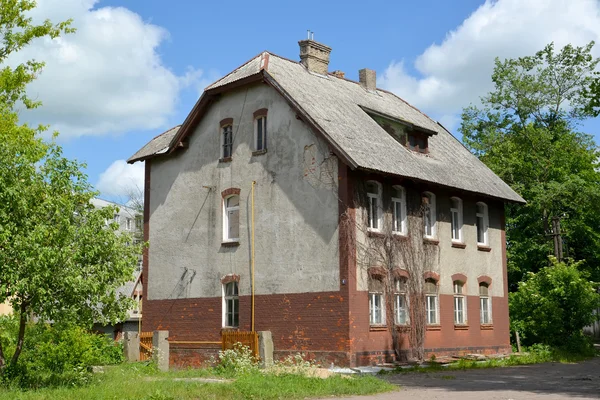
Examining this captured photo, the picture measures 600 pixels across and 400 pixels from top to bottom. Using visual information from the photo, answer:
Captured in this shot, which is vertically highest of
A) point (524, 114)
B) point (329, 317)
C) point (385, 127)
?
point (524, 114)

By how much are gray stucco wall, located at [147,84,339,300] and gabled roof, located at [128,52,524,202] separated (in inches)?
24.1

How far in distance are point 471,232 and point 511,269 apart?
42.1 feet

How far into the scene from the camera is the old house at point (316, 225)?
78.0ft

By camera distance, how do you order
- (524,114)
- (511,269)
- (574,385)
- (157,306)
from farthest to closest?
(524,114)
(511,269)
(157,306)
(574,385)

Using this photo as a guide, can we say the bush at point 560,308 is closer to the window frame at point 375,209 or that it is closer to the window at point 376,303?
the window at point 376,303

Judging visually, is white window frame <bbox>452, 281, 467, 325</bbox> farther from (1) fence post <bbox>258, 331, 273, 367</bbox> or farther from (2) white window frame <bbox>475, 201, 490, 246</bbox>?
(1) fence post <bbox>258, 331, 273, 367</bbox>

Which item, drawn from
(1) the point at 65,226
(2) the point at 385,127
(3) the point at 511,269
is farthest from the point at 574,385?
(3) the point at 511,269

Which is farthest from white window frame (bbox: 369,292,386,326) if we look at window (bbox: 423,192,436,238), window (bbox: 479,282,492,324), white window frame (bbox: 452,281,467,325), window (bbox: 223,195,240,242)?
window (bbox: 479,282,492,324)

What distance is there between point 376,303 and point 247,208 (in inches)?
218

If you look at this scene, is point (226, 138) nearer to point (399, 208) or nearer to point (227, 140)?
point (227, 140)

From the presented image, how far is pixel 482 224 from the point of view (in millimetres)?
30297

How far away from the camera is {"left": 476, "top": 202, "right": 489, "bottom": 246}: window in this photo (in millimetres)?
30109

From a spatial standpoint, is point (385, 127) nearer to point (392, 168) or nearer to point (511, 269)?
point (392, 168)

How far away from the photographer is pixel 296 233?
2470cm
